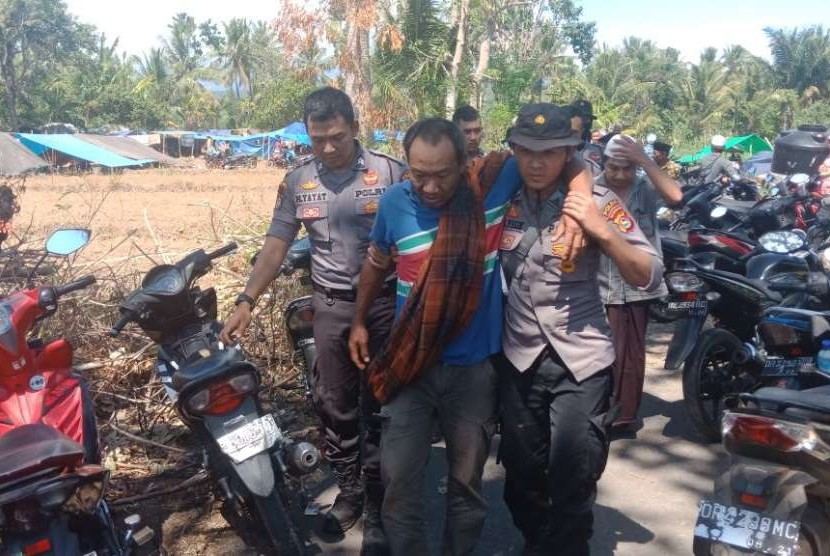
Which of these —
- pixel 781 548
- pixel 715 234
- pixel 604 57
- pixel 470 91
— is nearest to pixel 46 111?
pixel 604 57

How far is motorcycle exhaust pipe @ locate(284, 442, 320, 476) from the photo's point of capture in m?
3.01

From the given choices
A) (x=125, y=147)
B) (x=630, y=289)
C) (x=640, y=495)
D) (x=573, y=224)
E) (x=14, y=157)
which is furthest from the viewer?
(x=125, y=147)

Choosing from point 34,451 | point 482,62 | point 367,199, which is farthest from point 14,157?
point 34,451

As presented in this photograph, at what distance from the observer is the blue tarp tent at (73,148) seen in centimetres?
3170

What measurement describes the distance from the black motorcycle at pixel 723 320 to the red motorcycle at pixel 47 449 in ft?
10.7

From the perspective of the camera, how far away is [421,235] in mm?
2732

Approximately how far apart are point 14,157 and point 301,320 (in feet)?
90.9

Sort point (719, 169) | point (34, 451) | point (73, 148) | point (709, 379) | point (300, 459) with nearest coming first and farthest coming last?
point (34, 451) → point (300, 459) → point (709, 379) → point (719, 169) → point (73, 148)

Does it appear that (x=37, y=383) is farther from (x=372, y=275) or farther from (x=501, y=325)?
(x=501, y=325)

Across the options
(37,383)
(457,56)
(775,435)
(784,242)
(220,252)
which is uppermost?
(457,56)

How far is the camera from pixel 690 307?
4695 millimetres

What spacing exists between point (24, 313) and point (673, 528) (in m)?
3.04

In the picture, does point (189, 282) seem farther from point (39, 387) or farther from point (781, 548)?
point (781, 548)

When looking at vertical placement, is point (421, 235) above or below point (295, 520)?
above
